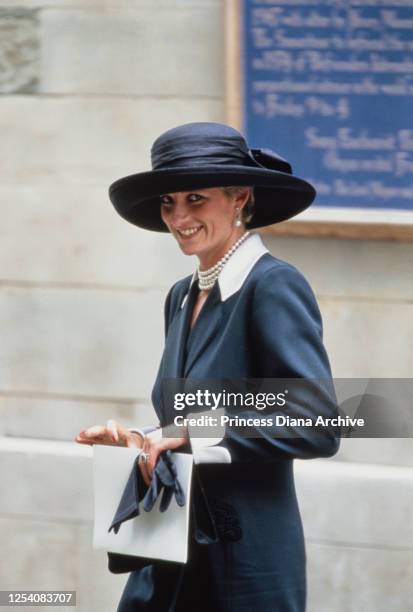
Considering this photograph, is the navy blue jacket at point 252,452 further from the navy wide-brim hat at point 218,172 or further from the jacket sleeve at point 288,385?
the navy wide-brim hat at point 218,172

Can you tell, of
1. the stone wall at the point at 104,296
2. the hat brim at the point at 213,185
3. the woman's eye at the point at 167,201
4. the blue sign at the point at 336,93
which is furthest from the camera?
the stone wall at the point at 104,296

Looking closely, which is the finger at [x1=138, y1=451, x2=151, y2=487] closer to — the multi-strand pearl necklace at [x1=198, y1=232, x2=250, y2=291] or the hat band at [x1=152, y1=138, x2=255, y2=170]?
the multi-strand pearl necklace at [x1=198, y1=232, x2=250, y2=291]

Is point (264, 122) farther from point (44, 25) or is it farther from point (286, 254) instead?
point (44, 25)

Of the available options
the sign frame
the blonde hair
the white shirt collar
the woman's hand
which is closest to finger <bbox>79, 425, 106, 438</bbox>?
the woman's hand

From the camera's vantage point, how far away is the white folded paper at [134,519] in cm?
292

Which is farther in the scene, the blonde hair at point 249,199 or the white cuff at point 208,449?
the blonde hair at point 249,199

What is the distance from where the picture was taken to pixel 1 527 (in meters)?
5.40

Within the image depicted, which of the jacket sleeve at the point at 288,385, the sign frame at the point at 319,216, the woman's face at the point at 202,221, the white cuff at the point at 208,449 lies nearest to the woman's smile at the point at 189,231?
the woman's face at the point at 202,221

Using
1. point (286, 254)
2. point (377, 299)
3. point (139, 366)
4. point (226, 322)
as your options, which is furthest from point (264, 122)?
point (226, 322)

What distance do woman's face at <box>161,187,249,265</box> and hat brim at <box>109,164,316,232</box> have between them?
5 centimetres

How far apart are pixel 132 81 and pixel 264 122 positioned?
60 cm

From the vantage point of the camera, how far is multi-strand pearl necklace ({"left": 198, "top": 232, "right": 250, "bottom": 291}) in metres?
3.17

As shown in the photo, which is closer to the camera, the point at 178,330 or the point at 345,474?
the point at 178,330

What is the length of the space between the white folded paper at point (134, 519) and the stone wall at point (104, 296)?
6.69ft
